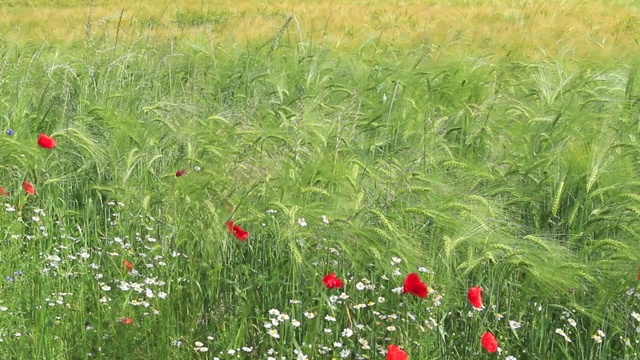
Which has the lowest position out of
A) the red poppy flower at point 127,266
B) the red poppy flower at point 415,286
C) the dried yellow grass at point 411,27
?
the dried yellow grass at point 411,27

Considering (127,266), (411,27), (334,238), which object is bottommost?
(411,27)

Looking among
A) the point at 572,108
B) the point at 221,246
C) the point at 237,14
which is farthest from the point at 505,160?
the point at 237,14

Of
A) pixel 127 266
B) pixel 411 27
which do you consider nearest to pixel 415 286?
pixel 127 266

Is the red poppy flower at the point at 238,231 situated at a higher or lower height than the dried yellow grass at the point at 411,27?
higher

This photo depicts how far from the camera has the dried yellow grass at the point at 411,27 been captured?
556cm

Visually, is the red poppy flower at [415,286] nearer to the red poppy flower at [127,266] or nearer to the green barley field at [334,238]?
the green barley field at [334,238]

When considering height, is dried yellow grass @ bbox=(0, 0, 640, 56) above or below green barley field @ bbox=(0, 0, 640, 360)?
below

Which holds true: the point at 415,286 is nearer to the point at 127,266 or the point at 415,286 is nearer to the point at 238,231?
the point at 238,231

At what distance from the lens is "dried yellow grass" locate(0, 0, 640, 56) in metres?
5.56

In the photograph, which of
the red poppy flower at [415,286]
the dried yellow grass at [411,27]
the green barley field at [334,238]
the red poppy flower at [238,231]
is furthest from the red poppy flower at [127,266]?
the dried yellow grass at [411,27]

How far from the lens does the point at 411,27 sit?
952cm

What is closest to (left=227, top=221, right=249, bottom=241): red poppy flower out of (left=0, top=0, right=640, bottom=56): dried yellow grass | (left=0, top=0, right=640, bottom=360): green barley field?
(left=0, top=0, right=640, bottom=360): green barley field

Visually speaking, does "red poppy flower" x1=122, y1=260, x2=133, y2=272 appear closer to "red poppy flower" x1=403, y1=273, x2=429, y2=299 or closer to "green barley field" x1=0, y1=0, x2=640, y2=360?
"green barley field" x1=0, y1=0, x2=640, y2=360

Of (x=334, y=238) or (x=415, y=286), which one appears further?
(x=334, y=238)
